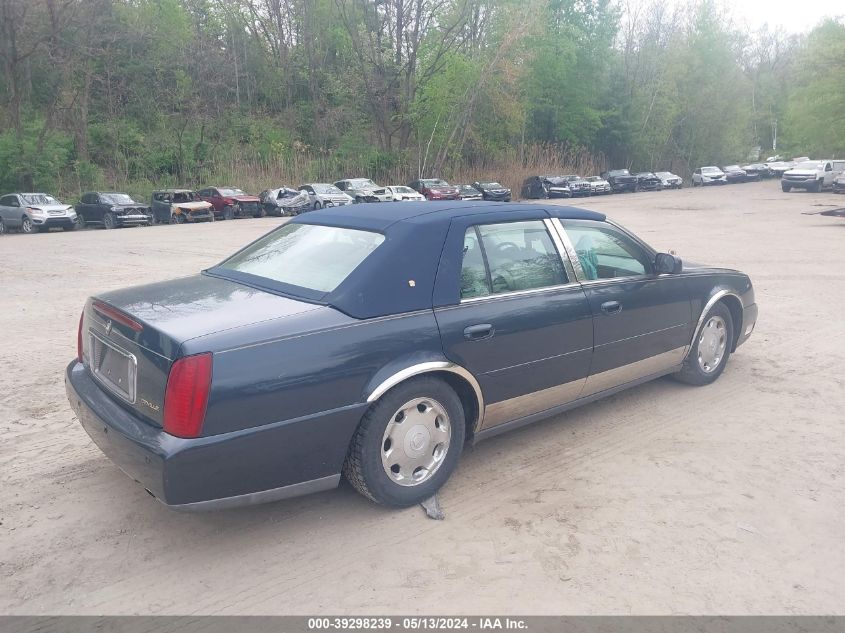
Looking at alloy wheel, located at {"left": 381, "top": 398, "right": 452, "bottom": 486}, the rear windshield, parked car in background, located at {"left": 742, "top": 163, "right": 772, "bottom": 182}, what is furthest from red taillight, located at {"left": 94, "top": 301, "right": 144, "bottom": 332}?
parked car in background, located at {"left": 742, "top": 163, "right": 772, "bottom": 182}

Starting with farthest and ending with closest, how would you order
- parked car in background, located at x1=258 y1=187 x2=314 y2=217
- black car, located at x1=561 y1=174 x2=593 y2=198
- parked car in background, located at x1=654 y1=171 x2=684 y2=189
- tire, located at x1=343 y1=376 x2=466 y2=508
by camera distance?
parked car in background, located at x1=654 y1=171 x2=684 y2=189 → black car, located at x1=561 y1=174 x2=593 y2=198 → parked car in background, located at x1=258 y1=187 x2=314 y2=217 → tire, located at x1=343 y1=376 x2=466 y2=508

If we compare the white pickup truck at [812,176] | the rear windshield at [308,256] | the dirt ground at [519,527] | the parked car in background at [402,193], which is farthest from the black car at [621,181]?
the rear windshield at [308,256]

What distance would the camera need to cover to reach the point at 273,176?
40.7m

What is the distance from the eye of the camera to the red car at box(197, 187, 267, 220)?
3180 centimetres

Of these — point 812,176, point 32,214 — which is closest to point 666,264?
point 32,214

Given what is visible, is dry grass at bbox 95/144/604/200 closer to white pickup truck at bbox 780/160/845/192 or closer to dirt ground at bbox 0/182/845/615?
white pickup truck at bbox 780/160/845/192

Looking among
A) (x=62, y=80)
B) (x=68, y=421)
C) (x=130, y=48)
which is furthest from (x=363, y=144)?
(x=68, y=421)

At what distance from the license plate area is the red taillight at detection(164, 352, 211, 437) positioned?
417mm

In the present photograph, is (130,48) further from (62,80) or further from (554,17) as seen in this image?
(554,17)

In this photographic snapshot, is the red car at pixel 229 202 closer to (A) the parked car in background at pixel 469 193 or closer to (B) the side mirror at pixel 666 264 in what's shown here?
(A) the parked car in background at pixel 469 193

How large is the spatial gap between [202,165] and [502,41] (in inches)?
815

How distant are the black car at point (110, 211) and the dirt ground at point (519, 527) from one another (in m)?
23.4

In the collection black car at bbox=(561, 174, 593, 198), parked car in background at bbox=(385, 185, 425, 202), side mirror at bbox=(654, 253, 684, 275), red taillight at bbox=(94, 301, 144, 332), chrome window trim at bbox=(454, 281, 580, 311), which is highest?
black car at bbox=(561, 174, 593, 198)

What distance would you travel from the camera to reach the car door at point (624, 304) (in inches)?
185
